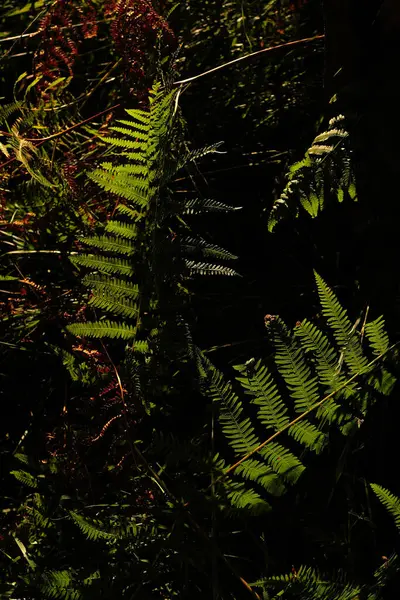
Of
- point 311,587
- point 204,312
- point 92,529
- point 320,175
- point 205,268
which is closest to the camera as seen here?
point 311,587

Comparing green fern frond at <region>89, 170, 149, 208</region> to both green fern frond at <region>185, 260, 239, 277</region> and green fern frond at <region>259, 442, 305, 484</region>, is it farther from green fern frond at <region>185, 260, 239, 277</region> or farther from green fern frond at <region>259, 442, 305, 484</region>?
green fern frond at <region>259, 442, 305, 484</region>

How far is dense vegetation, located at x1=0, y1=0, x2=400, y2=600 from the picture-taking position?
4.47 ft

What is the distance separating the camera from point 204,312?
1.97m

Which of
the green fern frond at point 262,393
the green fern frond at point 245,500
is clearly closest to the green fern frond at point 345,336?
the green fern frond at point 262,393

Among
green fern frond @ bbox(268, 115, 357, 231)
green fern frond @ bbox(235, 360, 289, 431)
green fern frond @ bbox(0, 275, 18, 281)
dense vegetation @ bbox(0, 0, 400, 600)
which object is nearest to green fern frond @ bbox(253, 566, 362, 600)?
dense vegetation @ bbox(0, 0, 400, 600)

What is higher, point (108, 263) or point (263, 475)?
point (108, 263)

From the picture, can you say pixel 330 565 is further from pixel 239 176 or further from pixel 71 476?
pixel 239 176

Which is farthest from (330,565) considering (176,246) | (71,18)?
(71,18)

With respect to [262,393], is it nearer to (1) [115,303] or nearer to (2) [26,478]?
(1) [115,303]

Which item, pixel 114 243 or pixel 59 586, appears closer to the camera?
pixel 59 586

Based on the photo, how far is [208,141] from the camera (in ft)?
7.32

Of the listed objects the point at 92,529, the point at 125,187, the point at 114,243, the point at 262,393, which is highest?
the point at 125,187

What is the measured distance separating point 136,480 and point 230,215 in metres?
0.91

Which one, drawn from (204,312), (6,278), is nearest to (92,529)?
(204,312)
